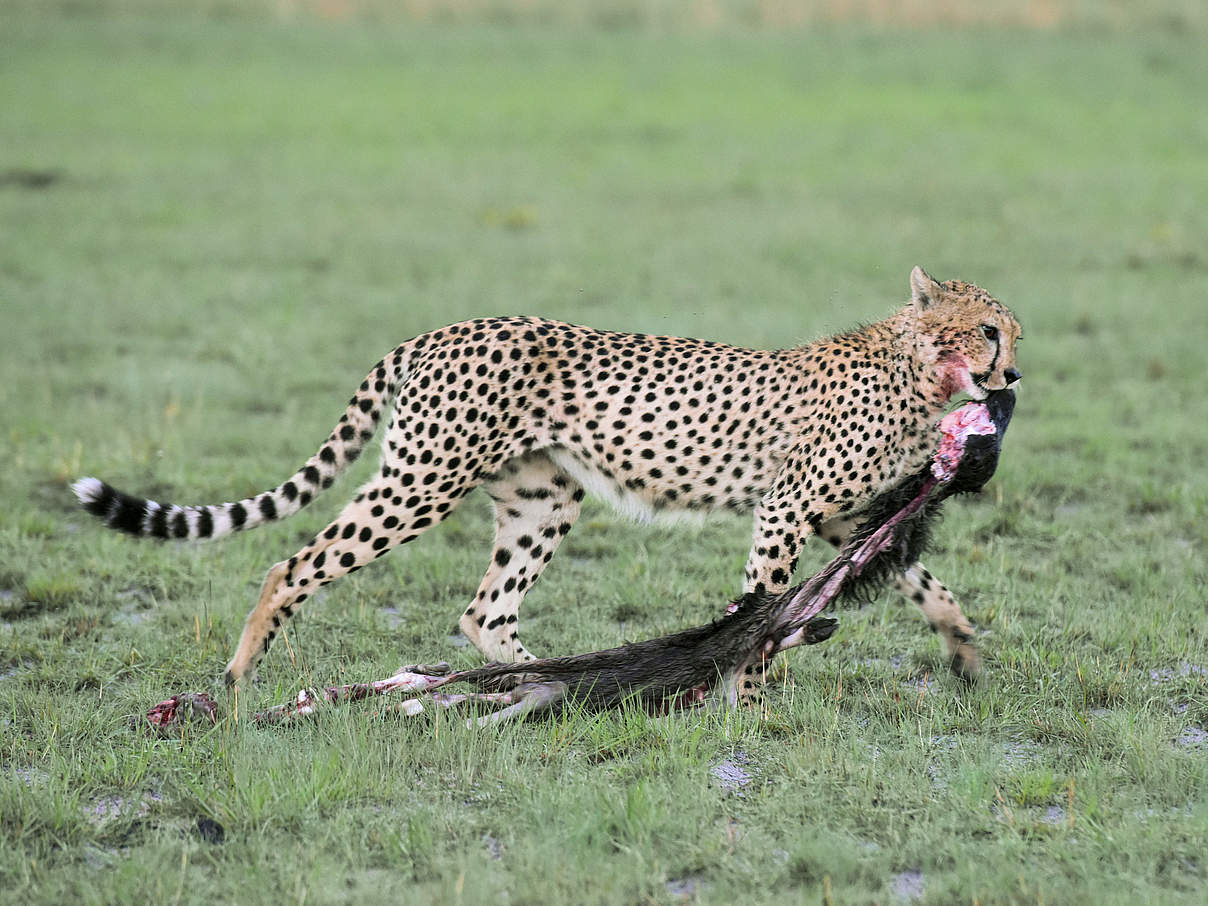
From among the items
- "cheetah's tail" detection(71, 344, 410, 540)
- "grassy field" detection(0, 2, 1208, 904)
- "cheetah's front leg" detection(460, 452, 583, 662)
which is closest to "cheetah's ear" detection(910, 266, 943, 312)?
→ "grassy field" detection(0, 2, 1208, 904)

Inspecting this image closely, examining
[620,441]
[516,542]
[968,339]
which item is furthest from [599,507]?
[968,339]

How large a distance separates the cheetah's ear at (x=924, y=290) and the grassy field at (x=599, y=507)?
1.13 metres

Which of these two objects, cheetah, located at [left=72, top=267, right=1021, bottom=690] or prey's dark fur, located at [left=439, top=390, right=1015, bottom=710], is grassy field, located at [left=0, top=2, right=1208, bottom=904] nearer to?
prey's dark fur, located at [left=439, top=390, right=1015, bottom=710]

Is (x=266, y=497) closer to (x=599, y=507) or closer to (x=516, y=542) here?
(x=516, y=542)

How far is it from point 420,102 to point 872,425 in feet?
46.8

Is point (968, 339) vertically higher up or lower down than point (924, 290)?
lower down

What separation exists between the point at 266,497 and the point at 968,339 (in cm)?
217

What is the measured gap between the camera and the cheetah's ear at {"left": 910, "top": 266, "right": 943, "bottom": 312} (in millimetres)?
4543

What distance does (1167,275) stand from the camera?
1051cm

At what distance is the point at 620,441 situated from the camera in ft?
15.0

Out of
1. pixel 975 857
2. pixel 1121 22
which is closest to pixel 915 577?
pixel 975 857

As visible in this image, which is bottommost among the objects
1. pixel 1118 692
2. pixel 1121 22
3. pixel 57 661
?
pixel 57 661

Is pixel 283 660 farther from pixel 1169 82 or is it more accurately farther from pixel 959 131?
pixel 1169 82

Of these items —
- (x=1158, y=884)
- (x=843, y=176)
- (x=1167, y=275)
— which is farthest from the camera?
(x=843, y=176)
